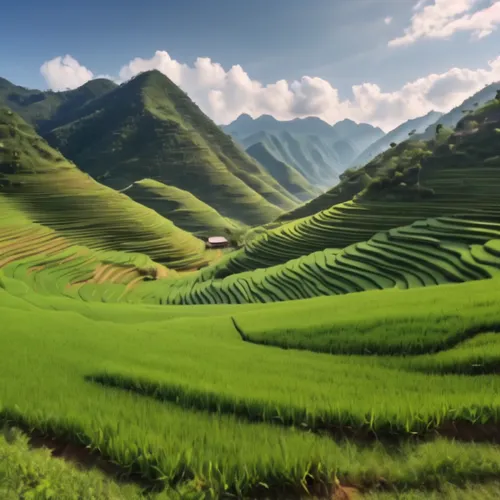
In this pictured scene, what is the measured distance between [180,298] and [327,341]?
51.3 ft

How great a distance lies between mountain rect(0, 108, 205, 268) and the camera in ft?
113

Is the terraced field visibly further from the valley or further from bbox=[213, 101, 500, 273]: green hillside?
the valley

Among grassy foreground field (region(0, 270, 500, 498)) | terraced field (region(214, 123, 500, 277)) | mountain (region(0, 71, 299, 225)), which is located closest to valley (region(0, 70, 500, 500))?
grassy foreground field (region(0, 270, 500, 498))

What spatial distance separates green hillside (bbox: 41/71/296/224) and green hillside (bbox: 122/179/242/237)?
26.5 m

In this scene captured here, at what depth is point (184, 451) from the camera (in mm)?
3213

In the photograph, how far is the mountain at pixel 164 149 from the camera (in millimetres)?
109125

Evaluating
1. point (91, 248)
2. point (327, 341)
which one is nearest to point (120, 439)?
point (327, 341)

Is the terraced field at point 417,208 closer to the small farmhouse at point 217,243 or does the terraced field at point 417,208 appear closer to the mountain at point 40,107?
the small farmhouse at point 217,243

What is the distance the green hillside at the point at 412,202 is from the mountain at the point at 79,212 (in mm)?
13746

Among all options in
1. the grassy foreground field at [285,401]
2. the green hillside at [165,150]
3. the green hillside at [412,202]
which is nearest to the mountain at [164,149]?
the green hillside at [165,150]

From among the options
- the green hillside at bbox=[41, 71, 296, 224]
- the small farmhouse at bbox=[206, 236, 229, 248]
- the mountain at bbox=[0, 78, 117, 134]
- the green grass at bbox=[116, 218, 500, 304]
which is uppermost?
the mountain at bbox=[0, 78, 117, 134]

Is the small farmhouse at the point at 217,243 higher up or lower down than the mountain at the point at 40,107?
lower down

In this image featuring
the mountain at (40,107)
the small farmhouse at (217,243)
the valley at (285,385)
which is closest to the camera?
the valley at (285,385)

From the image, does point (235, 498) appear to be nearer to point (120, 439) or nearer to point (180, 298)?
point (120, 439)
